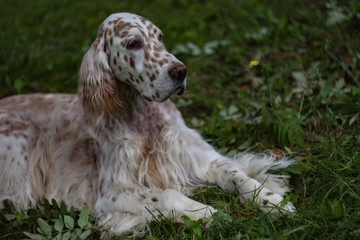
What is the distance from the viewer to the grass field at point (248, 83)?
8.55 feet

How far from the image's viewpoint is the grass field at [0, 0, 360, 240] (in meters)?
2.61

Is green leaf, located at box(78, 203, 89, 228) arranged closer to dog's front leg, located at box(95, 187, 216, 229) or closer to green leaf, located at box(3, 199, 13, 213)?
dog's front leg, located at box(95, 187, 216, 229)

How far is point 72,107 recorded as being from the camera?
366 centimetres

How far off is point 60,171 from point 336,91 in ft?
8.05

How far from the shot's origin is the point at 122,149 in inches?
124

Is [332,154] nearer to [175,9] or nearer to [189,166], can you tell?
[189,166]

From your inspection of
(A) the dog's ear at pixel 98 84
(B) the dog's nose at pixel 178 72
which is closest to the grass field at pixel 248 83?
(B) the dog's nose at pixel 178 72

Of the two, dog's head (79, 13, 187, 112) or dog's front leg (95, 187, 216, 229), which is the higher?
dog's head (79, 13, 187, 112)

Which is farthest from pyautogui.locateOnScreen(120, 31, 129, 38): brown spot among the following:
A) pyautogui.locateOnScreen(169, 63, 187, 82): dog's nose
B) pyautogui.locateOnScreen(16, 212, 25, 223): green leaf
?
pyautogui.locateOnScreen(16, 212, 25, 223): green leaf

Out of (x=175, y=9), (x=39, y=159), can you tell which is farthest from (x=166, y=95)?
(x=175, y=9)

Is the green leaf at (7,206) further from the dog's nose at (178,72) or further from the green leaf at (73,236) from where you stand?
the dog's nose at (178,72)

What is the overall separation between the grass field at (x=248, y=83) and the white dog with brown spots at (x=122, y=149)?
0.16 metres

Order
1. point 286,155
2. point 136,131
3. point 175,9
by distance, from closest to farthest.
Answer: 1. point 136,131
2. point 286,155
3. point 175,9

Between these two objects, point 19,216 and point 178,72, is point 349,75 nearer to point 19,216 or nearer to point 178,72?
point 178,72
